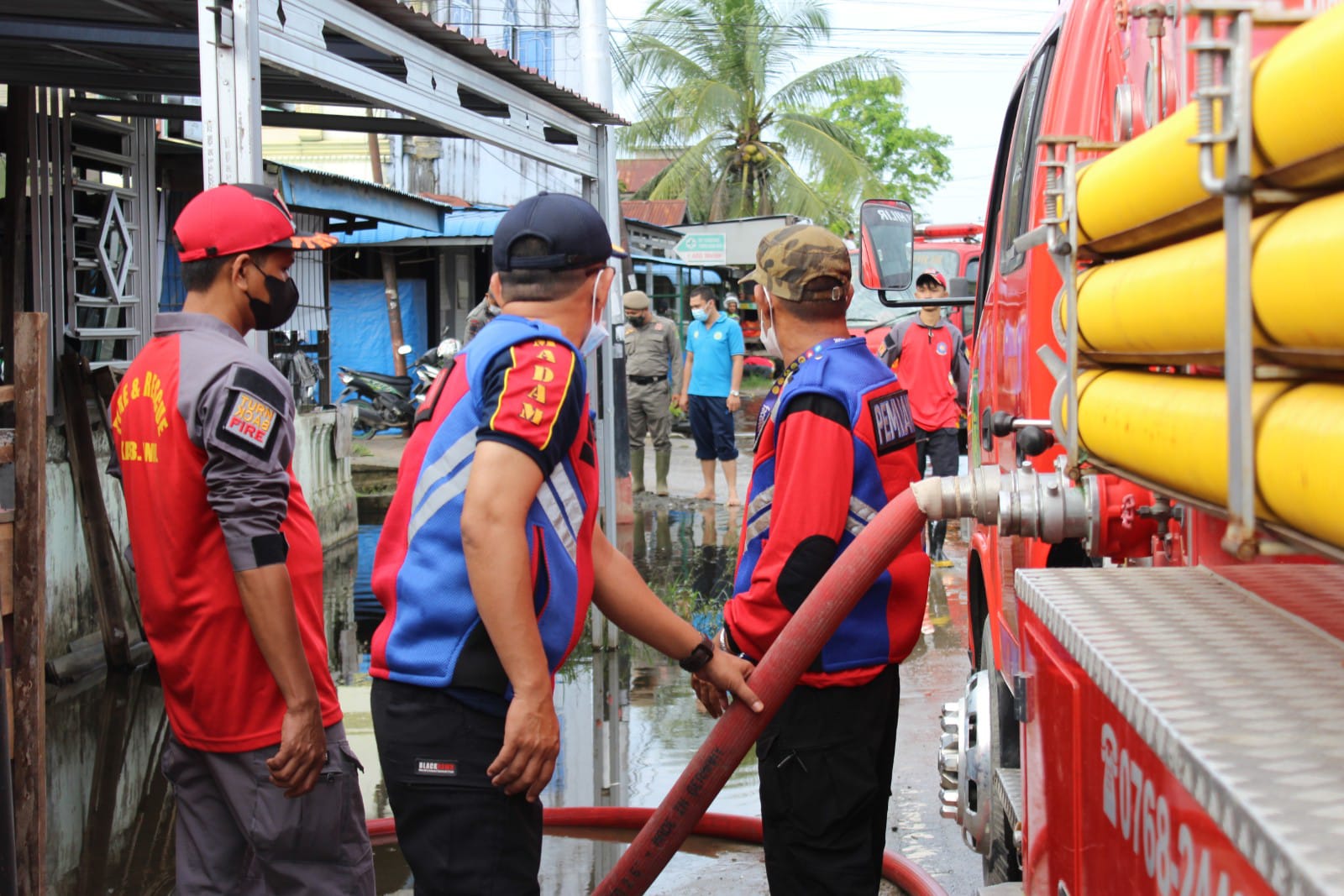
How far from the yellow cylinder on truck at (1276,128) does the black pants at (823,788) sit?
61.5 inches

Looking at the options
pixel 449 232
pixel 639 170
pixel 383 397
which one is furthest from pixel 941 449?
pixel 639 170

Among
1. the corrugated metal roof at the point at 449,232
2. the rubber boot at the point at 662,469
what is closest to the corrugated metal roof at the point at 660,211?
the corrugated metal roof at the point at 449,232

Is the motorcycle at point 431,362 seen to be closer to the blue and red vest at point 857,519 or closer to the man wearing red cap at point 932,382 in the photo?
the man wearing red cap at point 932,382

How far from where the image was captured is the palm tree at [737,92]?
1168 inches

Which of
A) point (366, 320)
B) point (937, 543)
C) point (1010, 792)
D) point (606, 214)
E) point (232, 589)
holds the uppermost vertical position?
point (366, 320)

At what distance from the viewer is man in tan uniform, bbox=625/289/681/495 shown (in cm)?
1175

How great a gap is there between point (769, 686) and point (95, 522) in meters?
4.63

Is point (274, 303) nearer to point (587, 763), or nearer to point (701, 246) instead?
point (587, 763)

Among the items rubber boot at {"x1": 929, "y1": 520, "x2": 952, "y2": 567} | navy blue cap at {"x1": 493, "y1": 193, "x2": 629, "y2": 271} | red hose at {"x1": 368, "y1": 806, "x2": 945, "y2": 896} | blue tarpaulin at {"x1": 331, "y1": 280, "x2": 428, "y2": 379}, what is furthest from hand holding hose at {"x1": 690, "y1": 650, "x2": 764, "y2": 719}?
blue tarpaulin at {"x1": 331, "y1": 280, "x2": 428, "y2": 379}

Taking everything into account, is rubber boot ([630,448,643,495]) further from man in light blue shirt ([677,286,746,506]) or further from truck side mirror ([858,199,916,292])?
truck side mirror ([858,199,916,292])

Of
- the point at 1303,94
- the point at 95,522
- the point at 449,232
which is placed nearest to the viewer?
the point at 1303,94

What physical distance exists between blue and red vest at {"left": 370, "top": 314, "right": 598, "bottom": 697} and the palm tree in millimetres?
27308

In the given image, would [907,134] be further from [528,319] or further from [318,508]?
[528,319]

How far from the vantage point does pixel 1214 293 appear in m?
1.36
